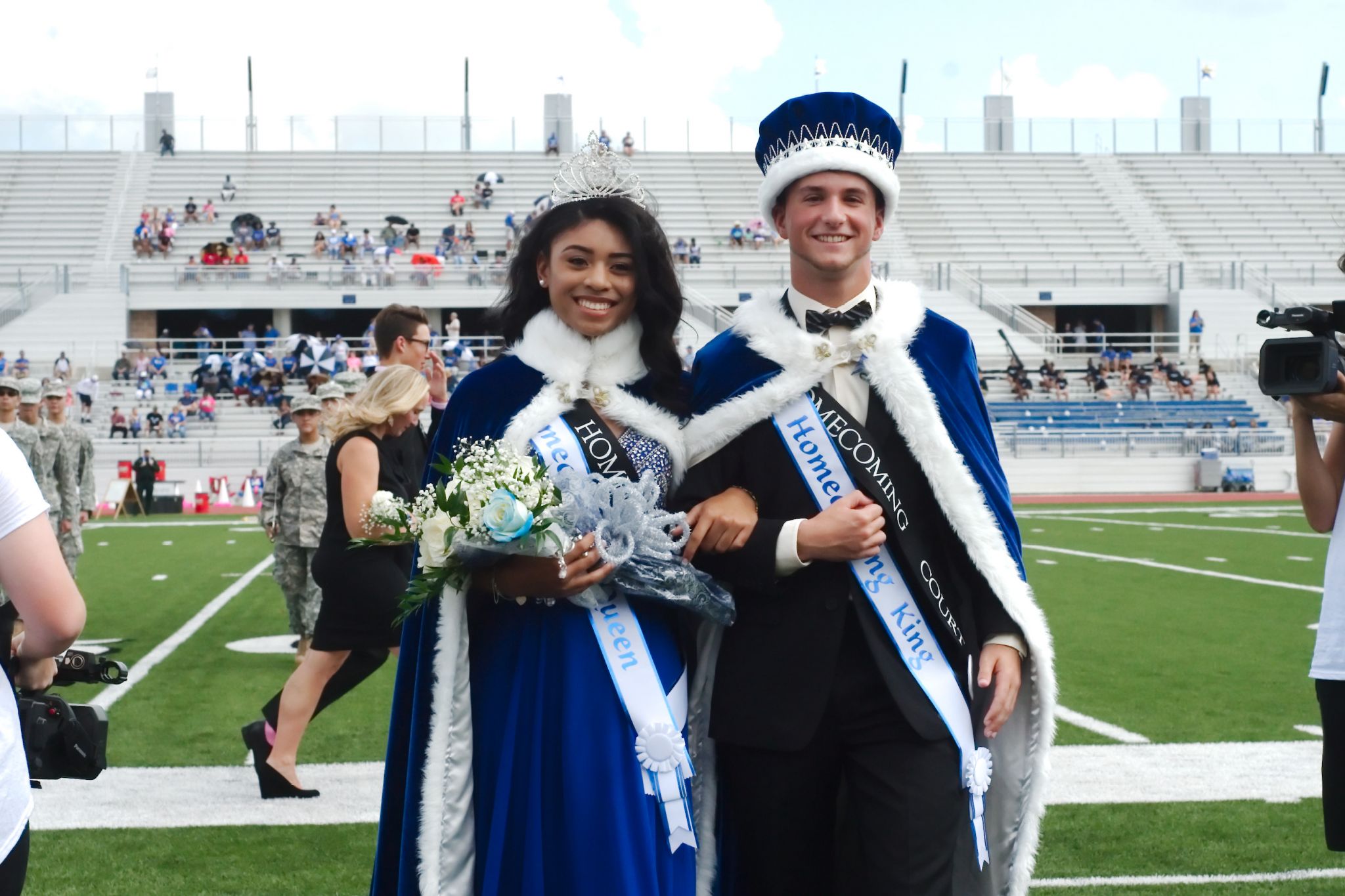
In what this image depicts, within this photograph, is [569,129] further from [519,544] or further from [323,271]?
[519,544]

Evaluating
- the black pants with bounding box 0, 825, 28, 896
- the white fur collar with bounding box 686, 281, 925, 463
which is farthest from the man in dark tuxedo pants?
the black pants with bounding box 0, 825, 28, 896

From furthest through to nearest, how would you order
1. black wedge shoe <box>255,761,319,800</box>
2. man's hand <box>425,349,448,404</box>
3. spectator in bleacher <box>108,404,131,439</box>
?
spectator in bleacher <box>108,404,131,439</box> → man's hand <box>425,349,448,404</box> → black wedge shoe <box>255,761,319,800</box>

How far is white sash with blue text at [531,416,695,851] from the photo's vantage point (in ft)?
10.4

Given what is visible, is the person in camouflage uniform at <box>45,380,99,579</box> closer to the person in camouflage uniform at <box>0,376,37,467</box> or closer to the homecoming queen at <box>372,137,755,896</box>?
the person in camouflage uniform at <box>0,376,37,467</box>

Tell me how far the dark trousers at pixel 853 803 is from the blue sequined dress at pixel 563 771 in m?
0.18

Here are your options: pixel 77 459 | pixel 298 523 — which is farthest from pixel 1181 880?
pixel 77 459

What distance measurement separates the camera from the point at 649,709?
3.20m

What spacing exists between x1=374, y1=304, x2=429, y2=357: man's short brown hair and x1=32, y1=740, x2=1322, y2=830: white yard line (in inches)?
69.9

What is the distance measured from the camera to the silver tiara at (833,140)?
3.31m

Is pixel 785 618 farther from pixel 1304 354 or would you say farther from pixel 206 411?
pixel 206 411

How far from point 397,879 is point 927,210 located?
47265mm

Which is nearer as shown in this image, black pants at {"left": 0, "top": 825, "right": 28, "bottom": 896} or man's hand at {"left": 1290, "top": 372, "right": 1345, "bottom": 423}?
black pants at {"left": 0, "top": 825, "right": 28, "bottom": 896}

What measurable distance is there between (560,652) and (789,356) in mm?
790

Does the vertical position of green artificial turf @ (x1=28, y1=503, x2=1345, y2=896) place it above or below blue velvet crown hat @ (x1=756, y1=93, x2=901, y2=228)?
below
